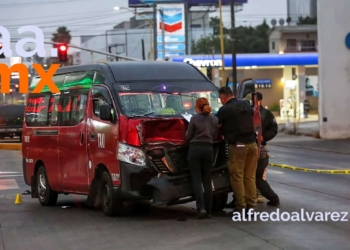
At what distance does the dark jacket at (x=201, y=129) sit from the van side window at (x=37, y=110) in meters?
4.07

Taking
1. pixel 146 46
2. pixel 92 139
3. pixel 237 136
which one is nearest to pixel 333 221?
pixel 237 136

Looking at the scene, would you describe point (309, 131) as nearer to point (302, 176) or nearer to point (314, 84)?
point (302, 176)

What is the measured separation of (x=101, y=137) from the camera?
471 inches

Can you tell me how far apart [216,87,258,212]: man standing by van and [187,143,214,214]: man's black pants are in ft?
1.27

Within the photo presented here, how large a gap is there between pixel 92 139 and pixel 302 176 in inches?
297

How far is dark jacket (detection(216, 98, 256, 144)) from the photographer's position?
11273 mm

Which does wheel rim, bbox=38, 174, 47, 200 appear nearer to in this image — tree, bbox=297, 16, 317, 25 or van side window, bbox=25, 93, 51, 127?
van side window, bbox=25, 93, 51, 127

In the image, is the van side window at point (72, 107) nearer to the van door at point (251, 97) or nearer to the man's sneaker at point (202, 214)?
the van door at point (251, 97)

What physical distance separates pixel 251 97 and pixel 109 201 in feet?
9.86

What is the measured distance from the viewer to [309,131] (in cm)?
4134

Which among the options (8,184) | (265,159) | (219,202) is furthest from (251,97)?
(8,184)

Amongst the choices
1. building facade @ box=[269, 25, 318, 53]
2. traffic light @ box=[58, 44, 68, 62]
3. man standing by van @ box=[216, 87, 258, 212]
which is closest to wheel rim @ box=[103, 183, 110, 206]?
man standing by van @ box=[216, 87, 258, 212]

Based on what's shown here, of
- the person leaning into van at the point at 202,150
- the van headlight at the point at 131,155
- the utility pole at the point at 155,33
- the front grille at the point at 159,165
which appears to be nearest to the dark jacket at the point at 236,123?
the person leaning into van at the point at 202,150

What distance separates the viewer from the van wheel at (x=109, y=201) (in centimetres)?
1166
